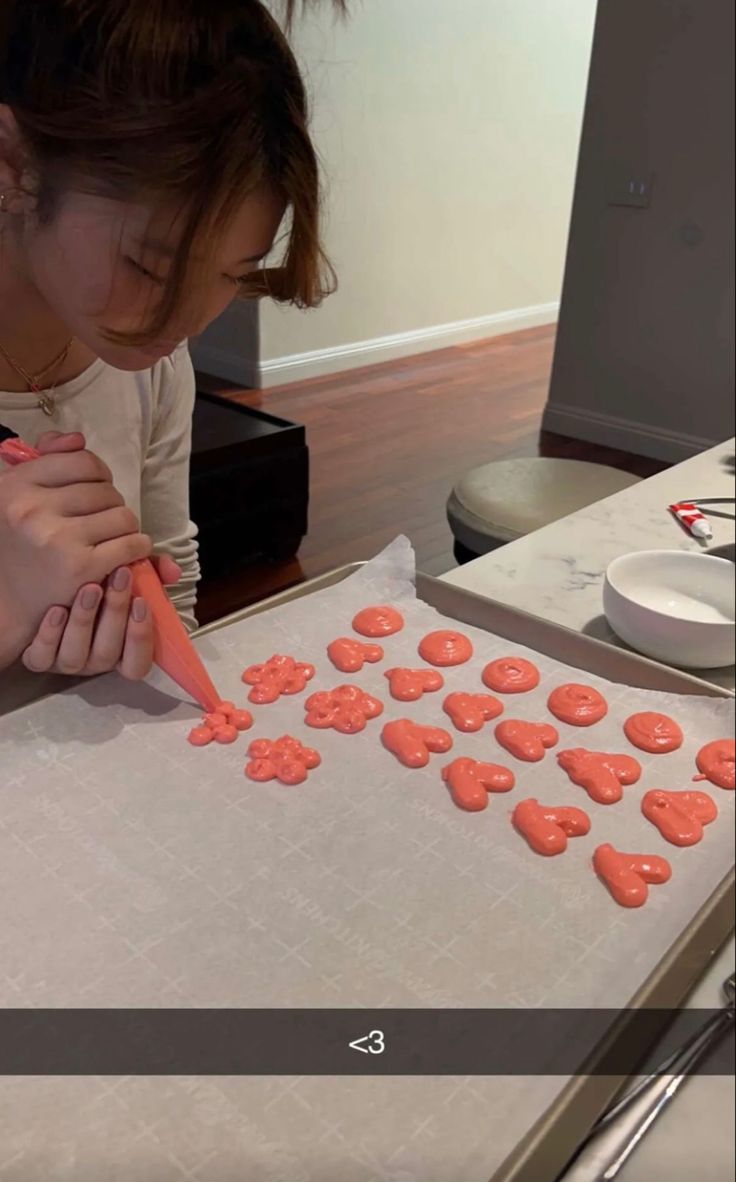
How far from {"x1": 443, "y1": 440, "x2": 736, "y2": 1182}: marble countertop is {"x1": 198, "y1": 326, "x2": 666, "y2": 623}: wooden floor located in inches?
2.7

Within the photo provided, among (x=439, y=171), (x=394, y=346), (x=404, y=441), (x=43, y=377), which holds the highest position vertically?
(x=439, y=171)

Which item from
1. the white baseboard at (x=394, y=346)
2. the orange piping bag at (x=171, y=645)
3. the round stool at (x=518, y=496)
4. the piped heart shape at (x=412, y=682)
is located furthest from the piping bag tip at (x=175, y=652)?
the white baseboard at (x=394, y=346)

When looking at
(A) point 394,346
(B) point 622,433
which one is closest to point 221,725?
(B) point 622,433

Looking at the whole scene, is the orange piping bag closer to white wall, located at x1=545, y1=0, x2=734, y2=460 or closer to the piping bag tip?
the piping bag tip

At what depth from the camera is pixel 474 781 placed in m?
0.48

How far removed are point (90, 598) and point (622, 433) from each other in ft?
4.19

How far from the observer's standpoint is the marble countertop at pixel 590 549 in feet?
2.09

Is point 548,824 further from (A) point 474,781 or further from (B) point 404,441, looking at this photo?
(B) point 404,441

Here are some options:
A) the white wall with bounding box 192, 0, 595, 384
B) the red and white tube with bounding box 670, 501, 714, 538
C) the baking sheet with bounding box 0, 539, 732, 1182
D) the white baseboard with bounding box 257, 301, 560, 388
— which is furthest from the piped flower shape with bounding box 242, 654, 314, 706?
the white wall with bounding box 192, 0, 595, 384

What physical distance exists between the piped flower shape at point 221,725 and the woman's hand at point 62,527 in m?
0.08

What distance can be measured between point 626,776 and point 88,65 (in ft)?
1.32

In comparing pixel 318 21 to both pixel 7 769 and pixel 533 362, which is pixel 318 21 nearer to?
pixel 7 769

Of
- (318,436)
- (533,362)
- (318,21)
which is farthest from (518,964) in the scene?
(533,362)

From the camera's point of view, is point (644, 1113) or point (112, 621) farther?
point (112, 621)
